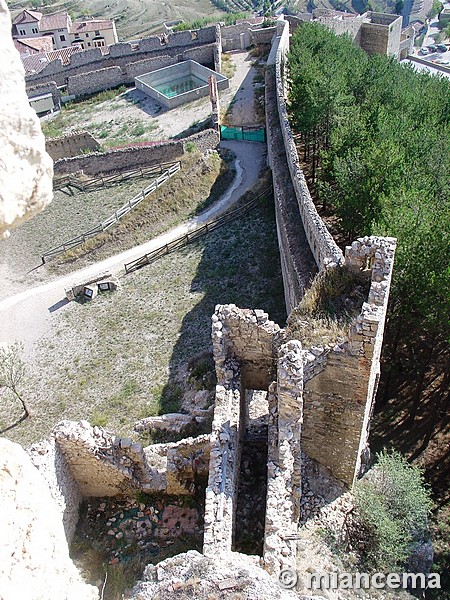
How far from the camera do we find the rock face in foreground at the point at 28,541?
4.87 metres

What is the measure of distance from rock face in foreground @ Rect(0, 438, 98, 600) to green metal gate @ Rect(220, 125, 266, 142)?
Answer: 34.9m

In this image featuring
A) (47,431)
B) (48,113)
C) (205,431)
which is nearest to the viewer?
(205,431)

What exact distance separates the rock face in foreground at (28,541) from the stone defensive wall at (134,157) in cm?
3364

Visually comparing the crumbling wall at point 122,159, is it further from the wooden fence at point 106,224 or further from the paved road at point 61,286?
the paved road at point 61,286

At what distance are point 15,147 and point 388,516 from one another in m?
11.8

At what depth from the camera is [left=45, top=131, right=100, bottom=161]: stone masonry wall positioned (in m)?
41.1

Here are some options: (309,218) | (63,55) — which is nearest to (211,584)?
(309,218)

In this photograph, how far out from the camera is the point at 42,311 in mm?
26719

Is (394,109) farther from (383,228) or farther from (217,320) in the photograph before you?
(217,320)

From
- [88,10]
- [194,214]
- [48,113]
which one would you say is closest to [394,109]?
[194,214]

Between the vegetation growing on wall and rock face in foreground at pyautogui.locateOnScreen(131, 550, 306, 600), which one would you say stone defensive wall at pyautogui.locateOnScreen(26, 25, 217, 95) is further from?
rock face in foreground at pyautogui.locateOnScreen(131, 550, 306, 600)

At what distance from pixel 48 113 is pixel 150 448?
141ft

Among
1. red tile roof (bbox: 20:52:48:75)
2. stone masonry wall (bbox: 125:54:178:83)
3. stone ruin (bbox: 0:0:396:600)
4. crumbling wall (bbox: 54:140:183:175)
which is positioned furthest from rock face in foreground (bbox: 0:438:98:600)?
red tile roof (bbox: 20:52:48:75)

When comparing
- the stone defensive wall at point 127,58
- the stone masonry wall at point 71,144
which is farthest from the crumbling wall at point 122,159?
the stone defensive wall at point 127,58
